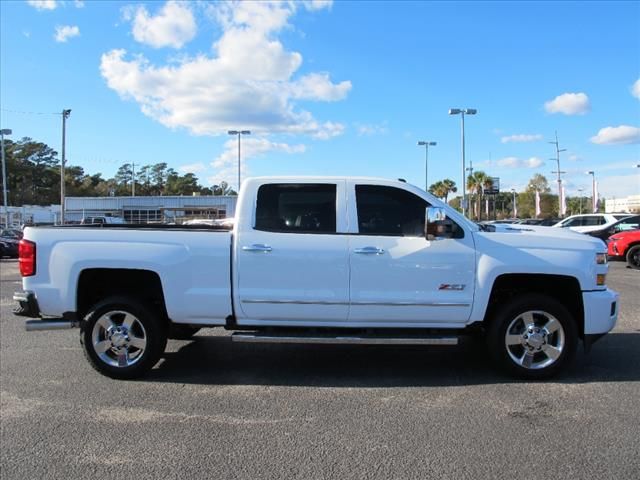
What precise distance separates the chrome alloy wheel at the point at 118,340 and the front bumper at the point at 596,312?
4.21 metres

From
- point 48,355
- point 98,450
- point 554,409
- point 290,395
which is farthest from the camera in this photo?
point 48,355

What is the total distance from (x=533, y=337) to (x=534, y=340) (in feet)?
0.09

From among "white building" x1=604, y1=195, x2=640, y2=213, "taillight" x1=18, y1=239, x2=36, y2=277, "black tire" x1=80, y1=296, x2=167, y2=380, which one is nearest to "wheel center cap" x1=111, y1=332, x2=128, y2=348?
"black tire" x1=80, y1=296, x2=167, y2=380

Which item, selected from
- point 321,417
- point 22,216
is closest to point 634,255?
point 321,417

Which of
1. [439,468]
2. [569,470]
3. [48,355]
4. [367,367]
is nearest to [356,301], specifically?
[367,367]

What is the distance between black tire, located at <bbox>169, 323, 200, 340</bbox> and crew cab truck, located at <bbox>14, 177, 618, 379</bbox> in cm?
42

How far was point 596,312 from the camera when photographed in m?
5.08

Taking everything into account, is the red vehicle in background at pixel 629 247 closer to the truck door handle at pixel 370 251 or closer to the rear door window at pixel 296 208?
the truck door handle at pixel 370 251

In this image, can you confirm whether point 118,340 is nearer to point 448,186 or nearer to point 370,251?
point 370,251

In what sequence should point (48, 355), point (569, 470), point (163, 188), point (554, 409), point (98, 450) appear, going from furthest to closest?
point (163, 188), point (48, 355), point (554, 409), point (98, 450), point (569, 470)

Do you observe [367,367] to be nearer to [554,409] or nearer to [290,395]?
[290,395]

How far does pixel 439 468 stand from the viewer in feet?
11.4

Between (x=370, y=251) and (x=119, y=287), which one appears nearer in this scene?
(x=370, y=251)

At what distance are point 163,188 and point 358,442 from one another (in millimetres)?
142597
